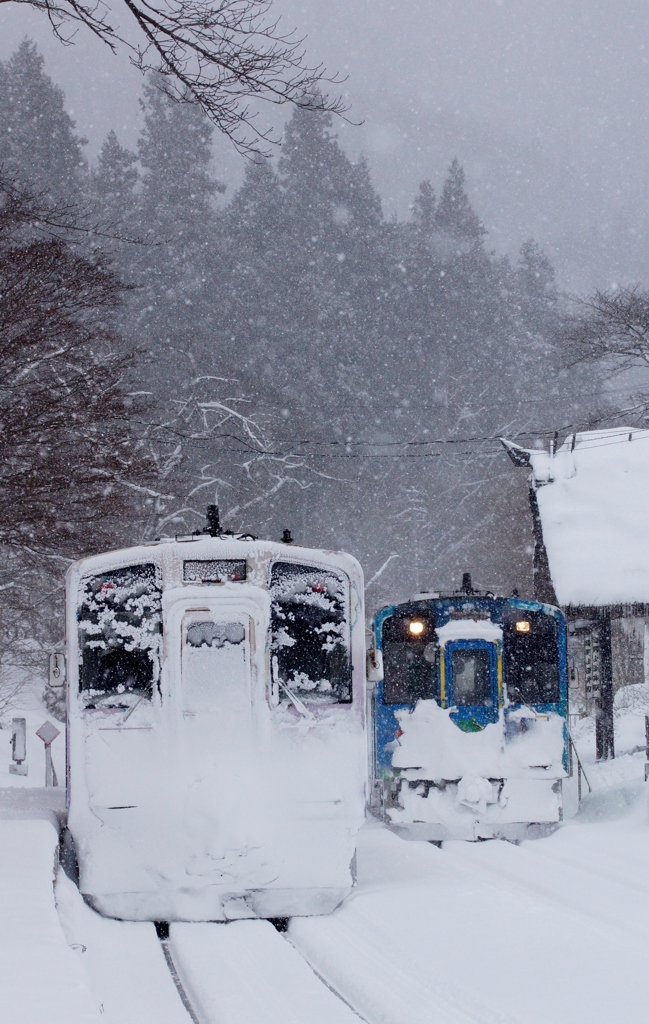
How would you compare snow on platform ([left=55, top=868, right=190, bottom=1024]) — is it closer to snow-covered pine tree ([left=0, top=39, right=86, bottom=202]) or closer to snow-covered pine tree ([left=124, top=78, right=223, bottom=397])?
snow-covered pine tree ([left=124, top=78, right=223, bottom=397])

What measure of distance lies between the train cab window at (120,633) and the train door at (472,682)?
590cm

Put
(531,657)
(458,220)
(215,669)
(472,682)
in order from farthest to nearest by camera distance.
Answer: (458,220) < (531,657) < (472,682) < (215,669)

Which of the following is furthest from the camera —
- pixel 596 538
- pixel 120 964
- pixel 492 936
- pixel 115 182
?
pixel 115 182

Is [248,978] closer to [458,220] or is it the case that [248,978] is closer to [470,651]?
[470,651]

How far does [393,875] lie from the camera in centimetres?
1094

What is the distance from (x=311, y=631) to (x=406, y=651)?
5.58 m

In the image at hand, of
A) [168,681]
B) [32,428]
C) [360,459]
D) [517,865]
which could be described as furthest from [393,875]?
[360,459]

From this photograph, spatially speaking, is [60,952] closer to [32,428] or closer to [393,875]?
[393,875]

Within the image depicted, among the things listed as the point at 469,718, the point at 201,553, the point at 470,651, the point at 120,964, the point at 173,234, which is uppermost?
the point at 173,234

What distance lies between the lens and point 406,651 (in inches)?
602

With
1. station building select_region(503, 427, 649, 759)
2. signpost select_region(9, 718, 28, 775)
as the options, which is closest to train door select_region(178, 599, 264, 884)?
station building select_region(503, 427, 649, 759)

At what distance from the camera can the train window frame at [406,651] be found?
15.0 m

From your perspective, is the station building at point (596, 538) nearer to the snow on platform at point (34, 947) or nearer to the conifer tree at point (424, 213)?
the snow on platform at point (34, 947)

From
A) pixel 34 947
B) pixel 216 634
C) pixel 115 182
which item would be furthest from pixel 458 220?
pixel 34 947
